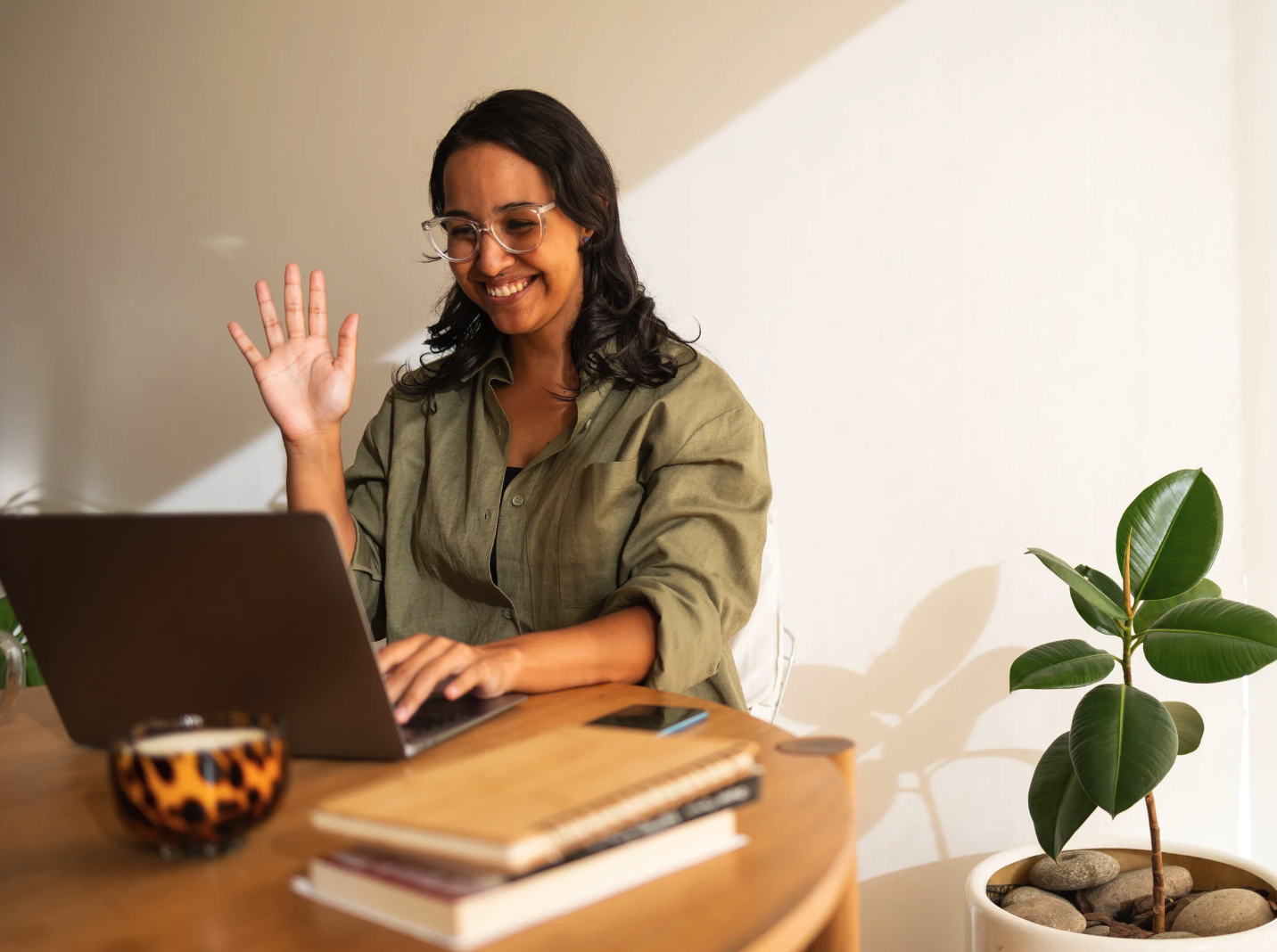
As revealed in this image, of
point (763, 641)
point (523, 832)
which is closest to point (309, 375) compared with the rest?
point (763, 641)

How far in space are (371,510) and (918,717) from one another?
1.09 metres

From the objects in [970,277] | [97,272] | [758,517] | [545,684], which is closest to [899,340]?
[970,277]

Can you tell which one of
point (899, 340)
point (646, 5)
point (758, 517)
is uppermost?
point (646, 5)

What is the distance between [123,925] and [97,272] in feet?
7.57

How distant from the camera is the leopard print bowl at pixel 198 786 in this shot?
0.58 metres

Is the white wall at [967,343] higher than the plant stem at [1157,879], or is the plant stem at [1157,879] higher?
the white wall at [967,343]

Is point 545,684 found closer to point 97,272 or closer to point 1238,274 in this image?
point 1238,274

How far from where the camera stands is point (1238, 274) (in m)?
1.84

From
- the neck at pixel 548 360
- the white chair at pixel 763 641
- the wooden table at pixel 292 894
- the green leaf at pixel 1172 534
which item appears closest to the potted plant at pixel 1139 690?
the green leaf at pixel 1172 534

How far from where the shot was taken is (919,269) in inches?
77.3

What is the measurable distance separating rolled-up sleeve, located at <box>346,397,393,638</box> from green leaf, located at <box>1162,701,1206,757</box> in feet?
4.02

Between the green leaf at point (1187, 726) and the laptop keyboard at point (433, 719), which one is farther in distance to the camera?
the green leaf at point (1187, 726)

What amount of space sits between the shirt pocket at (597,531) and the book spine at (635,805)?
0.84 m

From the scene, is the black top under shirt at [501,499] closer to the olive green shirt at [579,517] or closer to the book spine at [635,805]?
the olive green shirt at [579,517]
